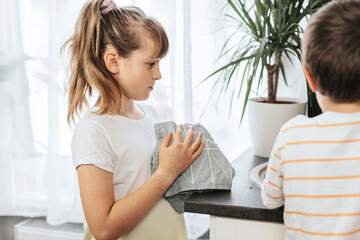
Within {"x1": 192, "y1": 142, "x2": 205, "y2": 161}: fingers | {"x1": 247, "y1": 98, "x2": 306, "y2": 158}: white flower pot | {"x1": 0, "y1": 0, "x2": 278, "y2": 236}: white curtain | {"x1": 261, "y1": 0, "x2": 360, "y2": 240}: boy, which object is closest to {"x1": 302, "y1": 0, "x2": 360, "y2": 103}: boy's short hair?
{"x1": 261, "y1": 0, "x2": 360, "y2": 240}: boy

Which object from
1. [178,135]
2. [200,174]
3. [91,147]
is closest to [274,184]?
[200,174]

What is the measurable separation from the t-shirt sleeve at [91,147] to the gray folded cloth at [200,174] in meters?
0.14

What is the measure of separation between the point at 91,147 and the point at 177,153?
22 cm

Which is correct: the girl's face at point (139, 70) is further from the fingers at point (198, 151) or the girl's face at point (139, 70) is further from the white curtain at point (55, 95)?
the white curtain at point (55, 95)

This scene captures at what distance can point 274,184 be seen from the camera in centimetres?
83

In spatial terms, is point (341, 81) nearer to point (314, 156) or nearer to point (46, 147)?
point (314, 156)

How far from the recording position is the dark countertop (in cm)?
90

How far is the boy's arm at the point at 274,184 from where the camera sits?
811 millimetres

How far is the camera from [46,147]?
202 cm

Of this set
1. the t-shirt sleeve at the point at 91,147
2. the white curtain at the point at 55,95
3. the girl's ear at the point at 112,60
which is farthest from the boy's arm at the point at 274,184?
the white curtain at the point at 55,95

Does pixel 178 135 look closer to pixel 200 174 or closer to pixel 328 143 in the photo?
pixel 200 174

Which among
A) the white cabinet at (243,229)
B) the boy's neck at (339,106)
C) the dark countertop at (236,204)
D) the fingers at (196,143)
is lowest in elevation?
the white cabinet at (243,229)

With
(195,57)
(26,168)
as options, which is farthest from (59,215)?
(195,57)

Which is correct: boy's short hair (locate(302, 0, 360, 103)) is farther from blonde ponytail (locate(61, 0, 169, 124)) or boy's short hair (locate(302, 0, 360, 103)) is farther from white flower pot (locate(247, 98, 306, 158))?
white flower pot (locate(247, 98, 306, 158))
